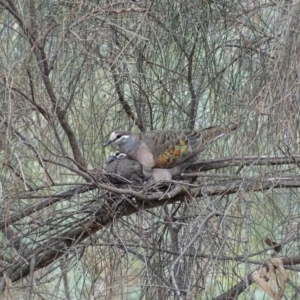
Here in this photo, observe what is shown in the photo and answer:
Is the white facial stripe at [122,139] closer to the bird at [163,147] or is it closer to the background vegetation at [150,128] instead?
the bird at [163,147]

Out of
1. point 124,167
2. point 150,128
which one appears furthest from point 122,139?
point 150,128

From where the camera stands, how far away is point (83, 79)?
3045 millimetres

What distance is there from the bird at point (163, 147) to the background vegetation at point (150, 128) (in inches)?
4.0

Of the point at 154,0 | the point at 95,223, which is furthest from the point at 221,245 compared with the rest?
the point at 154,0

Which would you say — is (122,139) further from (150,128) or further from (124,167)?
(150,128)

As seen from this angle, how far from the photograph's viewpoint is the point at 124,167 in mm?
3096

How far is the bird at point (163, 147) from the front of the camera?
3100 mm

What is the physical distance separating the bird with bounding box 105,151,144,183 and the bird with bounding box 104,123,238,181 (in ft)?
0.07

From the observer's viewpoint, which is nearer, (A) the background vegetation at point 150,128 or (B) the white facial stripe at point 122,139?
(A) the background vegetation at point 150,128

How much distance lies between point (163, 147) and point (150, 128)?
0.18 meters

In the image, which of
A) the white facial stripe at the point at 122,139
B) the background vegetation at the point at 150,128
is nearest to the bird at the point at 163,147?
the white facial stripe at the point at 122,139

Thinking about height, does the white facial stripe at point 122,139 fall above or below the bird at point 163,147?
above

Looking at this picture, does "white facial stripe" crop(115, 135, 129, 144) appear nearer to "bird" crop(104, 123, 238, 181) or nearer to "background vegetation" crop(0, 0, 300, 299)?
"bird" crop(104, 123, 238, 181)

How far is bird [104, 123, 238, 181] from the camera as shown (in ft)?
10.2
